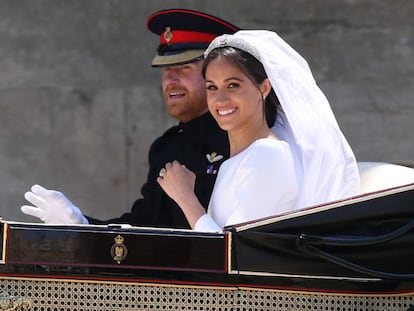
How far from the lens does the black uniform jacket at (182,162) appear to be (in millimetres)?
3602

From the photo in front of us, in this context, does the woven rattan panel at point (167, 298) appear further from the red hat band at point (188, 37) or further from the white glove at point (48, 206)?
the red hat band at point (188, 37)

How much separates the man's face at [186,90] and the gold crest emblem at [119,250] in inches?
43.5

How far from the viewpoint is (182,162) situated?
373 centimetres

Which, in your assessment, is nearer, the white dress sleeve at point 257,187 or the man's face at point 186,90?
the white dress sleeve at point 257,187

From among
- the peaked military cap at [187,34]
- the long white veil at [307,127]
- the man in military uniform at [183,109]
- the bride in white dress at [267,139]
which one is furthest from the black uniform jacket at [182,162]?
the long white veil at [307,127]

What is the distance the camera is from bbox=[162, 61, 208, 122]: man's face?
12.4 ft

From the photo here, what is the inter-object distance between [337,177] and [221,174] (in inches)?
12.8

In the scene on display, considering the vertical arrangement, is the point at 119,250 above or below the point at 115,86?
below

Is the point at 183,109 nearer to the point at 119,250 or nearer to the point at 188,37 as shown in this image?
the point at 188,37

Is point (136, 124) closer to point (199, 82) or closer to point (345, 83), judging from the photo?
point (345, 83)

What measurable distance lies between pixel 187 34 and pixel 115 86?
2.13 metres

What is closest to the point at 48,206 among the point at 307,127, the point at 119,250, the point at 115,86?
the point at 119,250

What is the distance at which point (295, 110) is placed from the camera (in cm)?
310

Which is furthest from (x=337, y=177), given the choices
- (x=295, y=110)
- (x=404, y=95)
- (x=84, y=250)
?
(x=404, y=95)
